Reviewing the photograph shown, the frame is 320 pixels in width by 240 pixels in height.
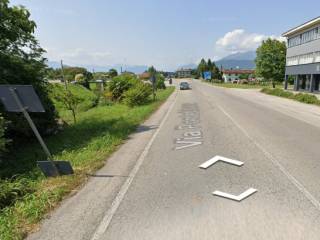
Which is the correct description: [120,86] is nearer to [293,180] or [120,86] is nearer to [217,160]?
[217,160]

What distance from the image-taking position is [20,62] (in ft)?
32.3

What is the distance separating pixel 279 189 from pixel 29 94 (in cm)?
516

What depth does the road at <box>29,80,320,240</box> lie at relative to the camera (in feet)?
13.1

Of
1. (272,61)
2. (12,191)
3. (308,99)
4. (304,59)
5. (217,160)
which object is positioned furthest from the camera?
(272,61)

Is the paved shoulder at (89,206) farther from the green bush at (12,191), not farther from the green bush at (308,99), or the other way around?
the green bush at (308,99)

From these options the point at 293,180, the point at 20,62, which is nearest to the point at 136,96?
the point at 20,62

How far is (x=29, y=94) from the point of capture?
5793 mm

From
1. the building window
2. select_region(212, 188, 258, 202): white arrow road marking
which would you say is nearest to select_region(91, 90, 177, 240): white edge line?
select_region(212, 188, 258, 202): white arrow road marking

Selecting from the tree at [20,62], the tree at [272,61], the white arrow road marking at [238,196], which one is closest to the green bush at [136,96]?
the tree at [20,62]

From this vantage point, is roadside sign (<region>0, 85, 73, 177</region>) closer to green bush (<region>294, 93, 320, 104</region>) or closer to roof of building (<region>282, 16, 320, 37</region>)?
green bush (<region>294, 93, 320, 104</region>)

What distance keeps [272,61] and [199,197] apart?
5308 centimetres

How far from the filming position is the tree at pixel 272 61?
172 feet

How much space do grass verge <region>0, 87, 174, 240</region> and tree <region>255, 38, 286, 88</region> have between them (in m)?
46.1

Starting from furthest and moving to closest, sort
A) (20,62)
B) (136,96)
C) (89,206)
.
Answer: (136,96) → (20,62) → (89,206)
